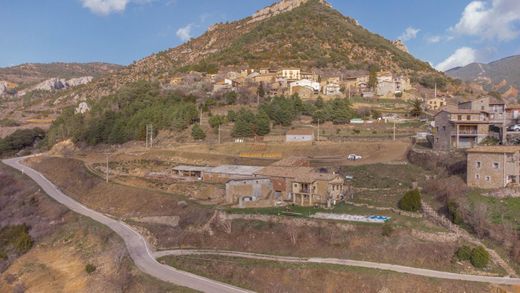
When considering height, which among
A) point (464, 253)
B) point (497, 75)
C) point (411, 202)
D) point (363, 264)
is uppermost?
point (497, 75)

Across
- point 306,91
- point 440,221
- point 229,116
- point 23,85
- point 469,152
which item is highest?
point 23,85

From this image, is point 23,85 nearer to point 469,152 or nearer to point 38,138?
point 38,138

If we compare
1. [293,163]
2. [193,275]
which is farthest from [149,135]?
[193,275]

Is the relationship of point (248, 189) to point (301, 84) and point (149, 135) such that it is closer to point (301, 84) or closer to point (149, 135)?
point (149, 135)

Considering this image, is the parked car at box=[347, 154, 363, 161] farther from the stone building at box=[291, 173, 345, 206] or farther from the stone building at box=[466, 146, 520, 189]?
the stone building at box=[466, 146, 520, 189]

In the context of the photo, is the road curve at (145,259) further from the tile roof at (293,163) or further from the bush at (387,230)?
the tile roof at (293,163)

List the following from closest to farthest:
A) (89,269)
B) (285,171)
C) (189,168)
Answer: (89,269) → (285,171) → (189,168)

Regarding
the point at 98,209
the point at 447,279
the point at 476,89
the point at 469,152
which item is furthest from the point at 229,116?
the point at 476,89
